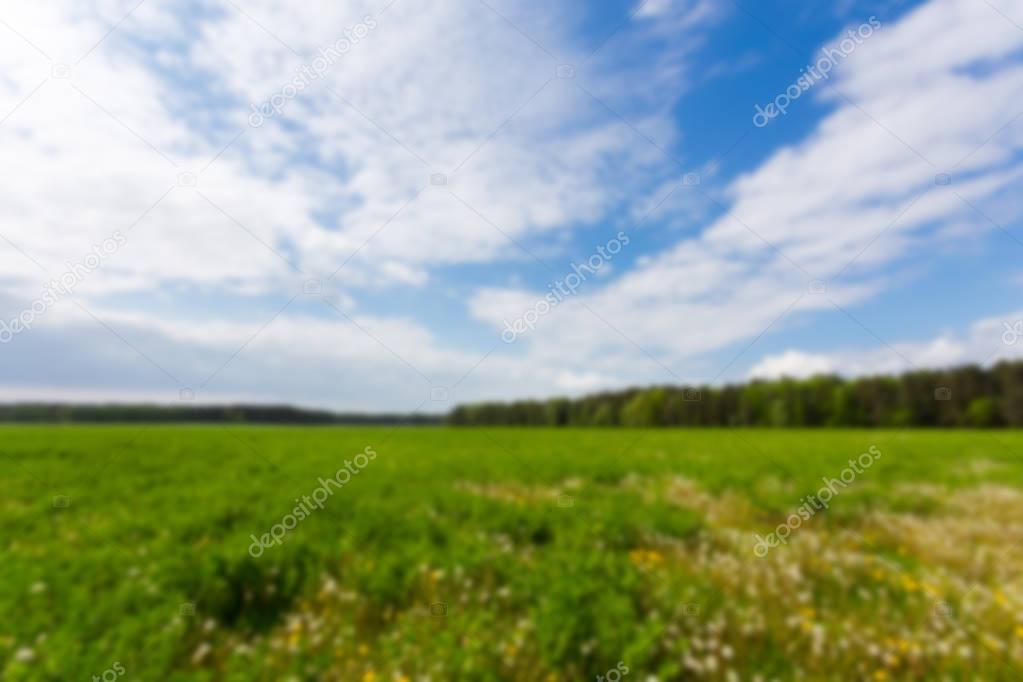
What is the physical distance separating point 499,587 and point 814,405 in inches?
3540

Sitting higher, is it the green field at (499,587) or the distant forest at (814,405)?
the distant forest at (814,405)

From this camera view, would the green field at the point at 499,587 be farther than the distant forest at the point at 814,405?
No

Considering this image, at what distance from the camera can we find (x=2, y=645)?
439 centimetres

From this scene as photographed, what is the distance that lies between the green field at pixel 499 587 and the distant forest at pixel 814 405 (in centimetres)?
6844

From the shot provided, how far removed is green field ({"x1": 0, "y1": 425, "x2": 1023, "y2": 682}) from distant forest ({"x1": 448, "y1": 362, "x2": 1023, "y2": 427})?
225 ft

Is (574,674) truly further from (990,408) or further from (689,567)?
(990,408)

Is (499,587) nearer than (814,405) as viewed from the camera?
Yes

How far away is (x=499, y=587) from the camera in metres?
5.60

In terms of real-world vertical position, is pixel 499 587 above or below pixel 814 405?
below

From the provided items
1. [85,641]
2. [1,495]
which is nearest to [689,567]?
[85,641]

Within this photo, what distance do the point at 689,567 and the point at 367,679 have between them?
378 centimetres

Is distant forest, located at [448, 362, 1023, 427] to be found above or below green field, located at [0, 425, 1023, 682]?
above

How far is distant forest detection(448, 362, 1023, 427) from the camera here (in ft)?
234

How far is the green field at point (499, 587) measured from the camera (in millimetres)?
4422
